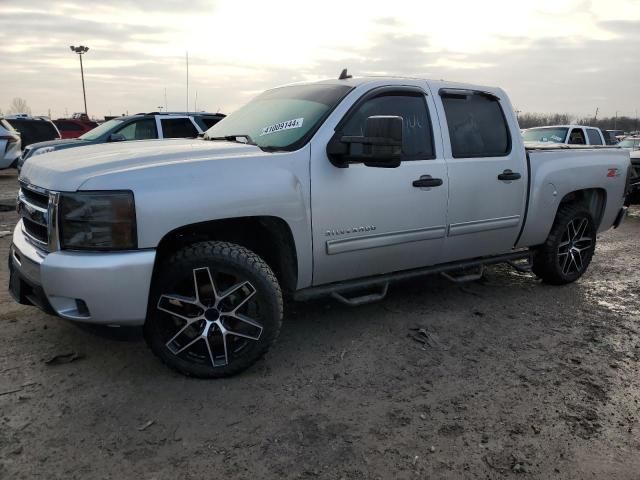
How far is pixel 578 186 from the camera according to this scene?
5082 mm

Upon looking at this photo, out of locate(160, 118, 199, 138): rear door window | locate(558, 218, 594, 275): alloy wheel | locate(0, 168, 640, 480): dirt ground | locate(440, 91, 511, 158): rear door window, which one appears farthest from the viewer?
locate(160, 118, 199, 138): rear door window

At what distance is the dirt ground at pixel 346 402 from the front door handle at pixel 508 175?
1.15m

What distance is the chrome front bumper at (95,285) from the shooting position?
2752 millimetres

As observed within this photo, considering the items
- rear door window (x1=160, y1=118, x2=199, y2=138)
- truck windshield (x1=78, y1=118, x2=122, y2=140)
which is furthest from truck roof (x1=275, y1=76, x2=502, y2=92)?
truck windshield (x1=78, y1=118, x2=122, y2=140)

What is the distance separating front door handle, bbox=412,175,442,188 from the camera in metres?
3.87

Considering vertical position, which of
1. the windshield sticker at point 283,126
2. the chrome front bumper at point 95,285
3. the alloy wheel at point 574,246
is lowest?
the alloy wheel at point 574,246

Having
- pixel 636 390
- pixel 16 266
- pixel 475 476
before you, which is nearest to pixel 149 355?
pixel 16 266

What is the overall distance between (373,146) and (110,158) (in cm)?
154

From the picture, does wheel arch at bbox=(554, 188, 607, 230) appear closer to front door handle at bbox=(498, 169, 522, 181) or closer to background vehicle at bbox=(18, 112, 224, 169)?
front door handle at bbox=(498, 169, 522, 181)

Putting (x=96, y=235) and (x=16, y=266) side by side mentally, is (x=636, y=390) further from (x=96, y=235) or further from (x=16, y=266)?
(x=16, y=266)

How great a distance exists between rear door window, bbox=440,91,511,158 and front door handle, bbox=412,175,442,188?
0.34 metres

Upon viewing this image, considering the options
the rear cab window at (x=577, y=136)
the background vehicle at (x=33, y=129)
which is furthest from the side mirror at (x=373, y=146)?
the background vehicle at (x=33, y=129)

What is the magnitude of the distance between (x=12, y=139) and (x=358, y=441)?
14059 millimetres

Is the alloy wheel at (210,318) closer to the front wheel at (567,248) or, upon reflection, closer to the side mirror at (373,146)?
the side mirror at (373,146)
